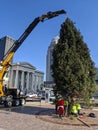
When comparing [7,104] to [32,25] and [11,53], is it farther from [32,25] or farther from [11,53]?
[32,25]

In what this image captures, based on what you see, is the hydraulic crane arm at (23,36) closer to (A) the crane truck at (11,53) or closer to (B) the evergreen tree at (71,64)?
(A) the crane truck at (11,53)

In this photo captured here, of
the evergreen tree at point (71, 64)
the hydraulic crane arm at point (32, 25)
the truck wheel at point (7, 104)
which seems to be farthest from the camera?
the truck wheel at point (7, 104)

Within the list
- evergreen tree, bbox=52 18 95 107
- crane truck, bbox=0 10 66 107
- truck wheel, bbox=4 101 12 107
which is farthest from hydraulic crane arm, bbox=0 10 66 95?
evergreen tree, bbox=52 18 95 107

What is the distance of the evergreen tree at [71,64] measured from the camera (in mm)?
20359

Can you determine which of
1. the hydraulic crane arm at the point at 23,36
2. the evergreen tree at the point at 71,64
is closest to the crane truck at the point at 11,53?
the hydraulic crane arm at the point at 23,36

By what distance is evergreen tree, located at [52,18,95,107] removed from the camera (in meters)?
20.4

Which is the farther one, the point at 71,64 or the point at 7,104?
the point at 7,104

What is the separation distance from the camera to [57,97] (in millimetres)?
21594

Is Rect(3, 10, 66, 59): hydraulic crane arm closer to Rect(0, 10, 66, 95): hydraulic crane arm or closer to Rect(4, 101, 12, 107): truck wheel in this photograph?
Rect(0, 10, 66, 95): hydraulic crane arm

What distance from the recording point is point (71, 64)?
2091cm

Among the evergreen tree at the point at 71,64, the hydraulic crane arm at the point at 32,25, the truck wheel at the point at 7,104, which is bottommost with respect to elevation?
the truck wheel at the point at 7,104

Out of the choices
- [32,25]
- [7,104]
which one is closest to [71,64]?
[32,25]

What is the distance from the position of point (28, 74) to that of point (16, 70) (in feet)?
39.8

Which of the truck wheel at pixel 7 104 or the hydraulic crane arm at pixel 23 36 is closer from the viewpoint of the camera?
the hydraulic crane arm at pixel 23 36
